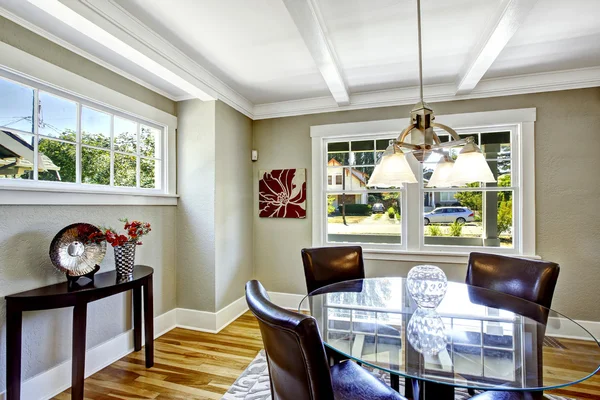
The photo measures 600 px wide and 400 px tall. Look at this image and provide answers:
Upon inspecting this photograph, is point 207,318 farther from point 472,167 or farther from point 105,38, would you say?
point 472,167

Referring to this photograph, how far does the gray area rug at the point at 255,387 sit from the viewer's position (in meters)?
1.97

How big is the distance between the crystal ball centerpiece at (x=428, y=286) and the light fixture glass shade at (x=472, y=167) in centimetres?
52

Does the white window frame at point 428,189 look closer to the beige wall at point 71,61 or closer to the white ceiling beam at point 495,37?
the white ceiling beam at point 495,37

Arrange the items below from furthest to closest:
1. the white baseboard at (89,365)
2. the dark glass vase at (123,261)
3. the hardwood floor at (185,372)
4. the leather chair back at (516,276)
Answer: the dark glass vase at (123,261)
the hardwood floor at (185,372)
the white baseboard at (89,365)
the leather chair back at (516,276)

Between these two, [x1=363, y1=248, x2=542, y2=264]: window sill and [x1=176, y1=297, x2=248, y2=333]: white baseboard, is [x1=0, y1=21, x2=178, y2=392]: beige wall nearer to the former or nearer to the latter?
[x1=176, y1=297, x2=248, y2=333]: white baseboard

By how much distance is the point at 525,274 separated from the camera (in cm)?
191

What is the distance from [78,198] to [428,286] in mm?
2400

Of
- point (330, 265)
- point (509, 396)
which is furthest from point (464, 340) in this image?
point (330, 265)

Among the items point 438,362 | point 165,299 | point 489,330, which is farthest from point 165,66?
point 489,330

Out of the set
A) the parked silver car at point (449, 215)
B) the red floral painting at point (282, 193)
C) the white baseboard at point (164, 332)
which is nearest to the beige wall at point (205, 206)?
the white baseboard at point (164, 332)

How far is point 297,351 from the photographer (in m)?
0.91

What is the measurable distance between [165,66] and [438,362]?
8.22 ft

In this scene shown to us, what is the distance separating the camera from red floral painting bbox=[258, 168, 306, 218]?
11.6 ft

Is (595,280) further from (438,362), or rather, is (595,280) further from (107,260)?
(107,260)
